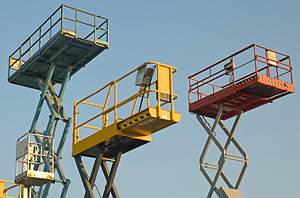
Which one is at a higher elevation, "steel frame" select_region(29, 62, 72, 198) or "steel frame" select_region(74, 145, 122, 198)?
"steel frame" select_region(29, 62, 72, 198)

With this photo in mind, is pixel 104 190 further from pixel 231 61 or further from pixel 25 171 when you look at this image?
pixel 231 61

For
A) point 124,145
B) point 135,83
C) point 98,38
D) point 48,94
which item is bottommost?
point 124,145

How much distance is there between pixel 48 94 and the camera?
29188 millimetres

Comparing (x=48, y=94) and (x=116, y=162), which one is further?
(x=48, y=94)

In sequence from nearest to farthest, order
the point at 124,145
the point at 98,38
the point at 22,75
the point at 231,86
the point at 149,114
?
the point at 149,114
the point at 124,145
the point at 231,86
the point at 98,38
the point at 22,75

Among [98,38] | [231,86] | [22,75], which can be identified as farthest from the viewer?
[22,75]

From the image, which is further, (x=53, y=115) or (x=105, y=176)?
(x=53, y=115)

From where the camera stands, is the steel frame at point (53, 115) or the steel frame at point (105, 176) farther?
the steel frame at point (53, 115)

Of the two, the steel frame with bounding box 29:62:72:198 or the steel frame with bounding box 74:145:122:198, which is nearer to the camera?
the steel frame with bounding box 74:145:122:198

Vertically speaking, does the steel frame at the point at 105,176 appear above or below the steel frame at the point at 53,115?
below

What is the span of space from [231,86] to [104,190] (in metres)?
8.07

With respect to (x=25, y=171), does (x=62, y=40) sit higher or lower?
higher

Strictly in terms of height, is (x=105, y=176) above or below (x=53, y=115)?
below

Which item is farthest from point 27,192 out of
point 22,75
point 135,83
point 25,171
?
point 22,75
